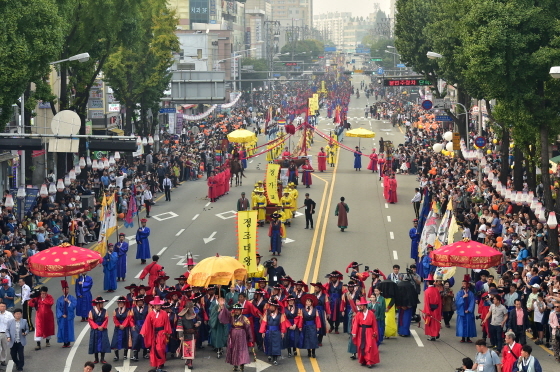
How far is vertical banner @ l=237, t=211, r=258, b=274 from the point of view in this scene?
26.5 meters

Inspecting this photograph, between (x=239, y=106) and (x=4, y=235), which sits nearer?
(x=4, y=235)

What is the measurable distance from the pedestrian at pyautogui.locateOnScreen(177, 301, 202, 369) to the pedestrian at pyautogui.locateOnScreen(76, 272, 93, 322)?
13.3 feet

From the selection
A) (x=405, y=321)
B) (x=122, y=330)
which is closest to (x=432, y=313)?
(x=405, y=321)

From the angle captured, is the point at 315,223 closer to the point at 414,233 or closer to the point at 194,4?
the point at 414,233

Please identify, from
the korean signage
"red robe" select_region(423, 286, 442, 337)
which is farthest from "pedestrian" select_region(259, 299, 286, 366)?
the korean signage

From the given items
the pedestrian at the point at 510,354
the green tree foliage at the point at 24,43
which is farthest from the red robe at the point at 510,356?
the green tree foliage at the point at 24,43

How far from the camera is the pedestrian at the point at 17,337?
19.9 metres

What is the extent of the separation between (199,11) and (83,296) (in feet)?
404

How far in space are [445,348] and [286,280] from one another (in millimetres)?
3774

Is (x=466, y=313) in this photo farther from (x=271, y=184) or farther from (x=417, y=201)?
(x=417, y=201)

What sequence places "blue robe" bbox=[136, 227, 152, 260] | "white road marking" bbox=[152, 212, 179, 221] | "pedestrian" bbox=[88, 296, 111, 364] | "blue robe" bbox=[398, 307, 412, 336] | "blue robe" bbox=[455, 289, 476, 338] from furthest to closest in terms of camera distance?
"white road marking" bbox=[152, 212, 179, 221], "blue robe" bbox=[136, 227, 152, 260], "blue robe" bbox=[398, 307, 412, 336], "blue robe" bbox=[455, 289, 476, 338], "pedestrian" bbox=[88, 296, 111, 364]

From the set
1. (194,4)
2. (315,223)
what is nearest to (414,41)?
(315,223)

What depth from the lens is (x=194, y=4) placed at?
143 m

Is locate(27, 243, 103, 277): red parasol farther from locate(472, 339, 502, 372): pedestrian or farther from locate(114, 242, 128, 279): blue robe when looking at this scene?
locate(472, 339, 502, 372): pedestrian
